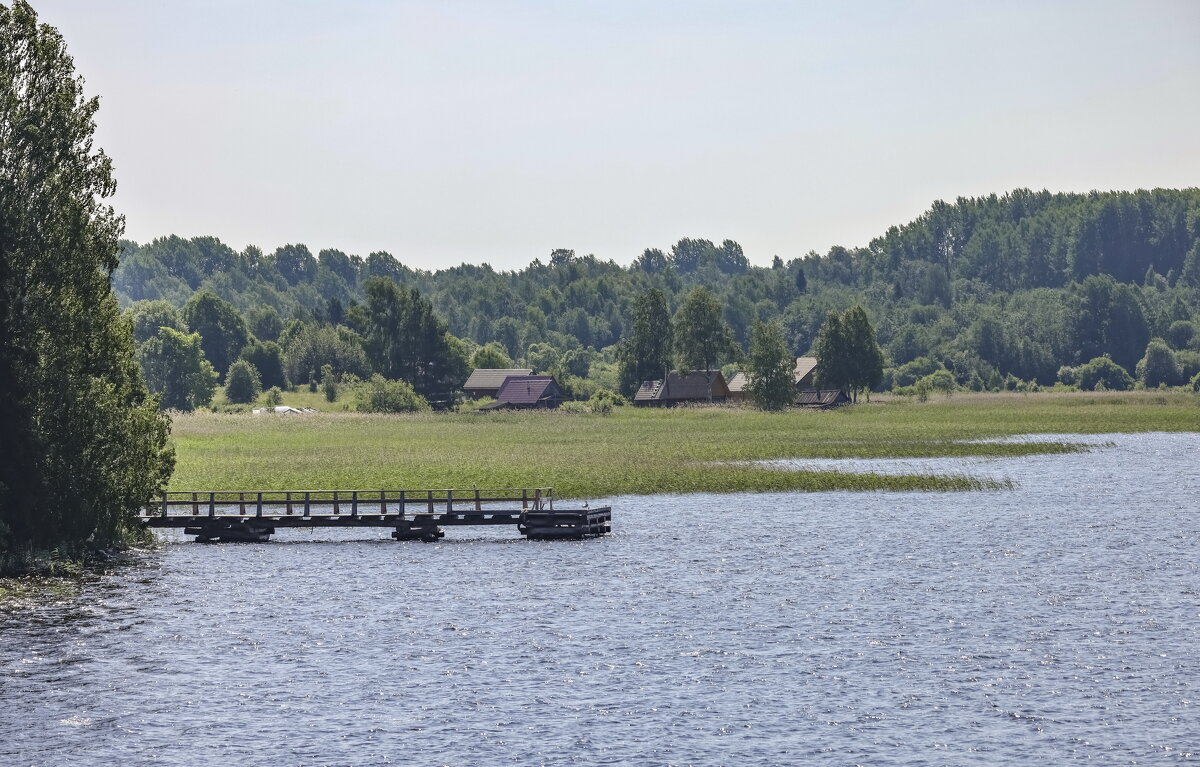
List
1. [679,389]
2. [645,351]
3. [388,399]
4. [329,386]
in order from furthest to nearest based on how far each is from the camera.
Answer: [645,351]
[329,386]
[679,389]
[388,399]

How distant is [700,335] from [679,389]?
7784 mm

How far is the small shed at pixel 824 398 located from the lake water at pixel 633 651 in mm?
118106

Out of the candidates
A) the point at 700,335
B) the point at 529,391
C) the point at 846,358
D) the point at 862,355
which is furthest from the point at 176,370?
the point at 862,355

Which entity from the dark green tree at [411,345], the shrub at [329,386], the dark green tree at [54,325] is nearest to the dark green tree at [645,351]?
the dark green tree at [411,345]

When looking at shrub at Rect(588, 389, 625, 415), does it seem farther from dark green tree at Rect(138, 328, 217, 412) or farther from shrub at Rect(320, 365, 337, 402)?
dark green tree at Rect(138, 328, 217, 412)

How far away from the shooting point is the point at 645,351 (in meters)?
198

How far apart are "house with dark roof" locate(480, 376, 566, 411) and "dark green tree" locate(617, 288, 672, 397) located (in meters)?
9.63

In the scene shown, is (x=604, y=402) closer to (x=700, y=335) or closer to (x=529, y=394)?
(x=529, y=394)

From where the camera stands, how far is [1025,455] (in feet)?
341

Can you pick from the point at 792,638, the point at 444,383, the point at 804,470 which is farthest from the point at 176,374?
the point at 792,638

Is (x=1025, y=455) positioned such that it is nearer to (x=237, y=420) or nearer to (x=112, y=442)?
(x=112, y=442)

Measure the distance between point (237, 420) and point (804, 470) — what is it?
240 feet

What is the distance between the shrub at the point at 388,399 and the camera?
16962 centimetres

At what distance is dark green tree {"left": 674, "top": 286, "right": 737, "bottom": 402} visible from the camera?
625 ft
